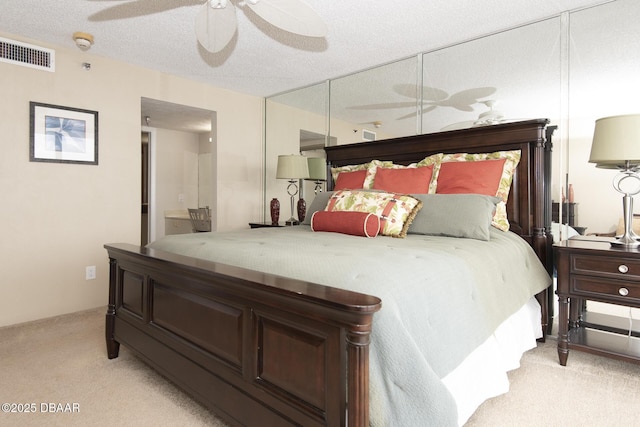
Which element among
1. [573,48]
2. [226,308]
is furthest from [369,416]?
[573,48]

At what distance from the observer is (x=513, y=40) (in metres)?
2.84

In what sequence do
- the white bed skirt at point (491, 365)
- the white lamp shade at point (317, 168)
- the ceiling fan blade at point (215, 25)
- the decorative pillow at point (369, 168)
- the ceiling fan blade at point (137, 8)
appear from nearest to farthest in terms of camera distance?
the white bed skirt at point (491, 365), the ceiling fan blade at point (215, 25), the ceiling fan blade at point (137, 8), the decorative pillow at point (369, 168), the white lamp shade at point (317, 168)

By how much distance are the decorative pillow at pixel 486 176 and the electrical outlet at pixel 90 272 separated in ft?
10.4

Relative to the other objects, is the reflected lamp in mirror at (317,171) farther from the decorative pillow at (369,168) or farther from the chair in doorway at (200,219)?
the chair in doorway at (200,219)

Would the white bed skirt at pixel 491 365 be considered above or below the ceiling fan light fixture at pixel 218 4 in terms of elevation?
below

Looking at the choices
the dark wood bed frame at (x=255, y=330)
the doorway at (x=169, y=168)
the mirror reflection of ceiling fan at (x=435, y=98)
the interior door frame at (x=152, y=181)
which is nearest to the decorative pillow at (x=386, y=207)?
the dark wood bed frame at (x=255, y=330)

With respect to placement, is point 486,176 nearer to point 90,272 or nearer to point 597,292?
point 597,292

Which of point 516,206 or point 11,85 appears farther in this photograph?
point 11,85

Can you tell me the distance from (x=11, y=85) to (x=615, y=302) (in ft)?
14.8

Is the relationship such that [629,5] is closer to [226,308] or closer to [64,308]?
[226,308]

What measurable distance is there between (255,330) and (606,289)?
198cm

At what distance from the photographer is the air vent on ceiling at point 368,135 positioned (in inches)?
144

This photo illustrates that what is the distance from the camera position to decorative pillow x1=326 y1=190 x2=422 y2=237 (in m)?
2.35

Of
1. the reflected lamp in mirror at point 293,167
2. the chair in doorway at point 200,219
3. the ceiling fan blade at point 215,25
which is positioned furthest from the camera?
the chair in doorway at point 200,219
